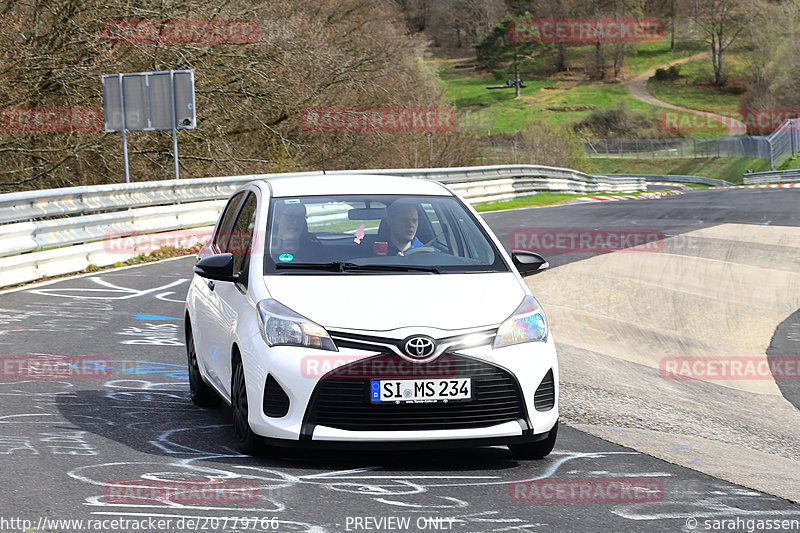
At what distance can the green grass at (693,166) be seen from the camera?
7225cm

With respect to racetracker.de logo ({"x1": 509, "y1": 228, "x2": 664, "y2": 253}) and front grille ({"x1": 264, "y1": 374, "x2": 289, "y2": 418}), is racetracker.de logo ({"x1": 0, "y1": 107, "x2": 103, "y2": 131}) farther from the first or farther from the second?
front grille ({"x1": 264, "y1": 374, "x2": 289, "y2": 418})

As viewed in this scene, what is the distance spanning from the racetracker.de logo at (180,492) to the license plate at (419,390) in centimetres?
Result: 76

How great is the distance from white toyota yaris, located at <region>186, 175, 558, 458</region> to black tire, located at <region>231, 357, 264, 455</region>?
11mm

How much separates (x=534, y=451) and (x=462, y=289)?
963 mm

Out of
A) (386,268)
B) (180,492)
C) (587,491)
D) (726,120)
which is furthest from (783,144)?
(180,492)

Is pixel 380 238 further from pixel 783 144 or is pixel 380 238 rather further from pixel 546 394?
pixel 783 144

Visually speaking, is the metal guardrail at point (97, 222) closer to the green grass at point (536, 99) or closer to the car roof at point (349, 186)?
the car roof at point (349, 186)

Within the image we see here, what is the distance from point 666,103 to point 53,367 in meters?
120

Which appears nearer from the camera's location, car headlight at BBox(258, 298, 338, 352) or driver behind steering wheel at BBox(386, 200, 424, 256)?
car headlight at BBox(258, 298, 338, 352)

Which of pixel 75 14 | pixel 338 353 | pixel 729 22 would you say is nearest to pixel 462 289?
pixel 338 353

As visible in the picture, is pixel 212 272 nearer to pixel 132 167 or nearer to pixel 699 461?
pixel 699 461

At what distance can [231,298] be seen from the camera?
254 inches

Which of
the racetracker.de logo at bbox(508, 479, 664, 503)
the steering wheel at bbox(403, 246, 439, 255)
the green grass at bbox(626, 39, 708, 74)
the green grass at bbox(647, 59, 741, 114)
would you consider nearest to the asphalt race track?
the racetracker.de logo at bbox(508, 479, 664, 503)

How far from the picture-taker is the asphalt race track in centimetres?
480
